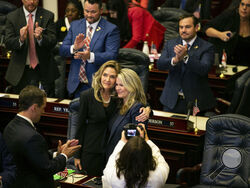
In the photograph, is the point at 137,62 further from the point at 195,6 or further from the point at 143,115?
the point at 195,6

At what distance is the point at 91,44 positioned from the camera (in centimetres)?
530

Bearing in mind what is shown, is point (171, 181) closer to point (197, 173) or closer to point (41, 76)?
point (197, 173)

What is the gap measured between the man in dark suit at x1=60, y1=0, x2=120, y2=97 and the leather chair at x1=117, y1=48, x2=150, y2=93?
0.39 m

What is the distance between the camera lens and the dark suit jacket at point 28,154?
3430 mm

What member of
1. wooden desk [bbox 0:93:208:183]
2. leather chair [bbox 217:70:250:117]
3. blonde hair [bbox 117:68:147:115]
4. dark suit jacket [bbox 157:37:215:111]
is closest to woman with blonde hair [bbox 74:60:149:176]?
blonde hair [bbox 117:68:147:115]

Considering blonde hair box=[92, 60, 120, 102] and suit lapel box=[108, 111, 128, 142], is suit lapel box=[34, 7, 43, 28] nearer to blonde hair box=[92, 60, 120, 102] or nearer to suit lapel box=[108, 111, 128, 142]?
blonde hair box=[92, 60, 120, 102]

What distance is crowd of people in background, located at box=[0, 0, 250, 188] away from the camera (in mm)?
3371

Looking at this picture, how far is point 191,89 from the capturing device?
5074 mm

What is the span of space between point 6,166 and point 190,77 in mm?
2366

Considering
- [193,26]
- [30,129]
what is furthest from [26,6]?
[30,129]

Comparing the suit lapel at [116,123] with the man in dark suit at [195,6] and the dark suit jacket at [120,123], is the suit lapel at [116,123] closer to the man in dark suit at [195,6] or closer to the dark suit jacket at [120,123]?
the dark suit jacket at [120,123]

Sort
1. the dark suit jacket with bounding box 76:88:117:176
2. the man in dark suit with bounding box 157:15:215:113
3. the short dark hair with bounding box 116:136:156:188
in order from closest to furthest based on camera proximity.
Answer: the short dark hair with bounding box 116:136:156:188
the dark suit jacket with bounding box 76:88:117:176
the man in dark suit with bounding box 157:15:215:113

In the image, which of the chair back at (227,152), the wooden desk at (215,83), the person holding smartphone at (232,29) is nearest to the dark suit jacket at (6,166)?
the chair back at (227,152)

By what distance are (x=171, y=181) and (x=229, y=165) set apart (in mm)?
706
